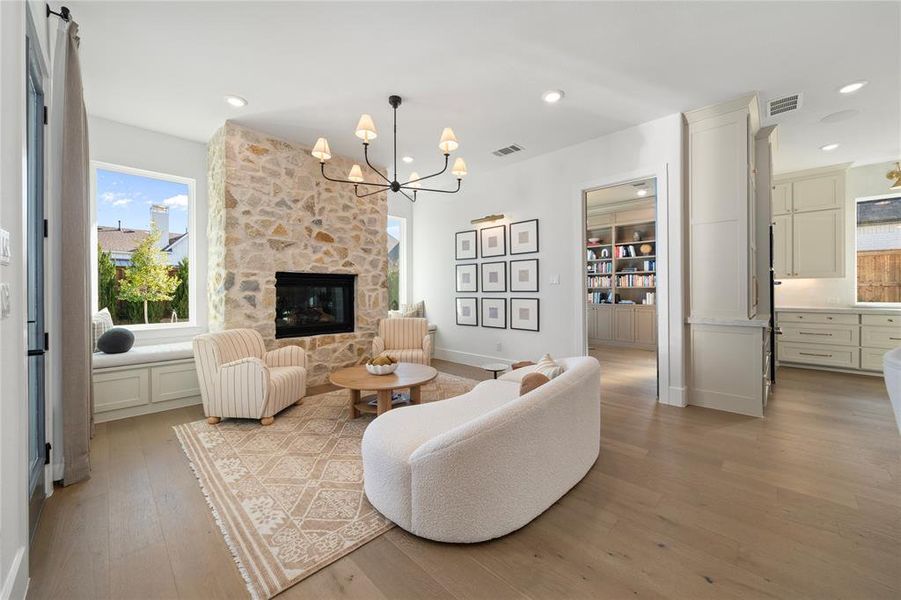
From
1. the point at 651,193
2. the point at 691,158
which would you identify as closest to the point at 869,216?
the point at 651,193

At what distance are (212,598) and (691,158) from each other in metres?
4.83

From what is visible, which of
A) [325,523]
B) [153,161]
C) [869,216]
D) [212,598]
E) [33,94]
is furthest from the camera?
[869,216]

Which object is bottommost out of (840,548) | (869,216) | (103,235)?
(840,548)

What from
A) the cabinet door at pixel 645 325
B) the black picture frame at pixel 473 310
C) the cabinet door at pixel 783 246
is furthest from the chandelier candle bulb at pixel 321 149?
the cabinet door at pixel 645 325

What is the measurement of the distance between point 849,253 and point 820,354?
1530 millimetres

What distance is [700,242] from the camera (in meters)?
3.66

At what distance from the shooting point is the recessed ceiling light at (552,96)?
3295 millimetres

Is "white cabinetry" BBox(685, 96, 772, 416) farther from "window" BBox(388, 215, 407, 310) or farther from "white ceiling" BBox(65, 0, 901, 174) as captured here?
"window" BBox(388, 215, 407, 310)

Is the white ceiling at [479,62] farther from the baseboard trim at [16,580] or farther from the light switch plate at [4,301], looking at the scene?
the baseboard trim at [16,580]

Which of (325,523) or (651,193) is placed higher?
(651,193)

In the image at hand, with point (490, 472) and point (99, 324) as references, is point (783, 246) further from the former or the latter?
point (99, 324)

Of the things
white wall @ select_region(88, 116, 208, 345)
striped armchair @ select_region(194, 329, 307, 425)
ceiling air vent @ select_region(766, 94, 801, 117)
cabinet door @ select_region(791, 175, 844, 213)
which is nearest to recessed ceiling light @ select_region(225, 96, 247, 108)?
white wall @ select_region(88, 116, 208, 345)

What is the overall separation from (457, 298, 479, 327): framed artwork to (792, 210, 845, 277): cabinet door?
15.7 ft

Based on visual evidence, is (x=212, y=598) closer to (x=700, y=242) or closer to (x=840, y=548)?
(x=840, y=548)
